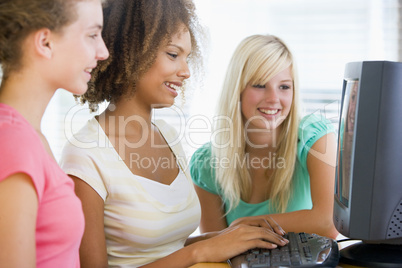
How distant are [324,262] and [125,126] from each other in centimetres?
64

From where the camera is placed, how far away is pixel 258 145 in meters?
1.84

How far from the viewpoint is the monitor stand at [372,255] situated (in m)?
0.99

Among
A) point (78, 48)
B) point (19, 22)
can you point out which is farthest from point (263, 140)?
point (19, 22)

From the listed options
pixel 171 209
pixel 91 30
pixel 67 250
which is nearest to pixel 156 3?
pixel 91 30

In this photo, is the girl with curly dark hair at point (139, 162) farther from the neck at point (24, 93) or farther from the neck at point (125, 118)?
the neck at point (24, 93)

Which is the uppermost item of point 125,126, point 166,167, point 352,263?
point 125,126

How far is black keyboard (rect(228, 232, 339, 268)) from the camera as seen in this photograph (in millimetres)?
952

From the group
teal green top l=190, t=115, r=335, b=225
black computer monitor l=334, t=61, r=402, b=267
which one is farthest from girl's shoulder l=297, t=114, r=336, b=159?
black computer monitor l=334, t=61, r=402, b=267

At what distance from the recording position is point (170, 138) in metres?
1.48

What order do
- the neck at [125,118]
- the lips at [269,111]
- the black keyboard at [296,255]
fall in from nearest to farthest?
the black keyboard at [296,255] < the neck at [125,118] < the lips at [269,111]

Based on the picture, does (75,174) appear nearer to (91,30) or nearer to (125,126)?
(125,126)

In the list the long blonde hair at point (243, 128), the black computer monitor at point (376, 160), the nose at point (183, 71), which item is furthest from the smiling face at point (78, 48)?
the long blonde hair at point (243, 128)

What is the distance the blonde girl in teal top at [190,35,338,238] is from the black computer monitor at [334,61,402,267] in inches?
26.0

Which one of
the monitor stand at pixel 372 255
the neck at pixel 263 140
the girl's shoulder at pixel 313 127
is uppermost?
the girl's shoulder at pixel 313 127
